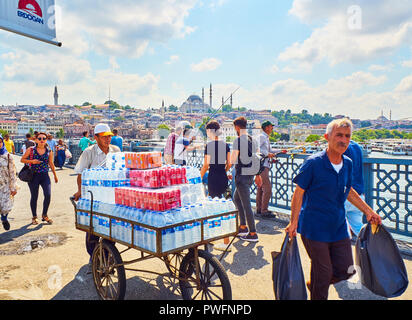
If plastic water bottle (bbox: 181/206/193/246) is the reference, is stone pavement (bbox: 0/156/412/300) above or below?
below

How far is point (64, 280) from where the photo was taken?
387cm

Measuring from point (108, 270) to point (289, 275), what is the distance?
66.3 inches

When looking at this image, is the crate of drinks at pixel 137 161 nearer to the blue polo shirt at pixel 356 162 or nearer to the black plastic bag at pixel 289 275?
the black plastic bag at pixel 289 275

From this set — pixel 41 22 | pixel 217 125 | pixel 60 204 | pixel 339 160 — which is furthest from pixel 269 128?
pixel 60 204

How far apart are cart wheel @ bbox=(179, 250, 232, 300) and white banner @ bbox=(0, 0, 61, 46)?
3.88 m

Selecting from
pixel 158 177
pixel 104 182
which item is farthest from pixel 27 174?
pixel 158 177

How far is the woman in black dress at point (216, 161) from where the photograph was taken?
4.84 metres

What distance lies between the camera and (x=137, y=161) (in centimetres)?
330

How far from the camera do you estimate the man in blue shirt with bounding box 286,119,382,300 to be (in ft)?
8.84

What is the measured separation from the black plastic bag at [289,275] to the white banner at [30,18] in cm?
444

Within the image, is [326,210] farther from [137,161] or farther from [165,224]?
[137,161]

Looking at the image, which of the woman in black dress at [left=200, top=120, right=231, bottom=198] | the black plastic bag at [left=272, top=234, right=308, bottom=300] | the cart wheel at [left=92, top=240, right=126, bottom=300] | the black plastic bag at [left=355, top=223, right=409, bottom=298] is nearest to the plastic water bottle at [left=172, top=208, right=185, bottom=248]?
the cart wheel at [left=92, top=240, right=126, bottom=300]

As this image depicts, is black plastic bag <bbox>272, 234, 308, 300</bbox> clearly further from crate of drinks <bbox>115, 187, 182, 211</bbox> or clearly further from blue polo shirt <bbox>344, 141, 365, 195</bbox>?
blue polo shirt <bbox>344, 141, 365, 195</bbox>

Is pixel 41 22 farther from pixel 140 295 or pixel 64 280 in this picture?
pixel 140 295
